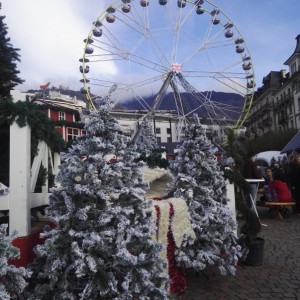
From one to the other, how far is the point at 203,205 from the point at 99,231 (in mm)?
2284

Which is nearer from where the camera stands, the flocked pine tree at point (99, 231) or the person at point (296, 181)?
the flocked pine tree at point (99, 231)

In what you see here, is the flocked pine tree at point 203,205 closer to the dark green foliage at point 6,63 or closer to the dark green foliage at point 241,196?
the dark green foliage at point 241,196

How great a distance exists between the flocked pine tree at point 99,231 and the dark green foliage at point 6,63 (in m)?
1.23

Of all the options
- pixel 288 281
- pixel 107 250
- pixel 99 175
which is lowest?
pixel 288 281

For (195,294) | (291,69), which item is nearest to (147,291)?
(195,294)

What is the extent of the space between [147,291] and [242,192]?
3483 millimetres

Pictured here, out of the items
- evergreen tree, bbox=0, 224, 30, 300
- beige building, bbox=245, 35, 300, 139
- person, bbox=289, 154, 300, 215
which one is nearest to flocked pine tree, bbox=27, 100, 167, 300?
evergreen tree, bbox=0, 224, 30, 300

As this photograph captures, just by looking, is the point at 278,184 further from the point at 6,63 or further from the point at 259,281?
the point at 6,63

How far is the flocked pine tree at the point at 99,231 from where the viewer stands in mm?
2150

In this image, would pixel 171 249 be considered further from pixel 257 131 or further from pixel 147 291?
pixel 257 131

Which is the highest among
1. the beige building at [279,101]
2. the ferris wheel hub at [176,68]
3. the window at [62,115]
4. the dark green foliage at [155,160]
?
the beige building at [279,101]

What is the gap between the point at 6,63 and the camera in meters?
3.17

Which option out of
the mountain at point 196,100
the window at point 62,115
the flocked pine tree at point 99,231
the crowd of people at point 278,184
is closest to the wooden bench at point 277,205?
the crowd of people at point 278,184

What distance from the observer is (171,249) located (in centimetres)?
347
